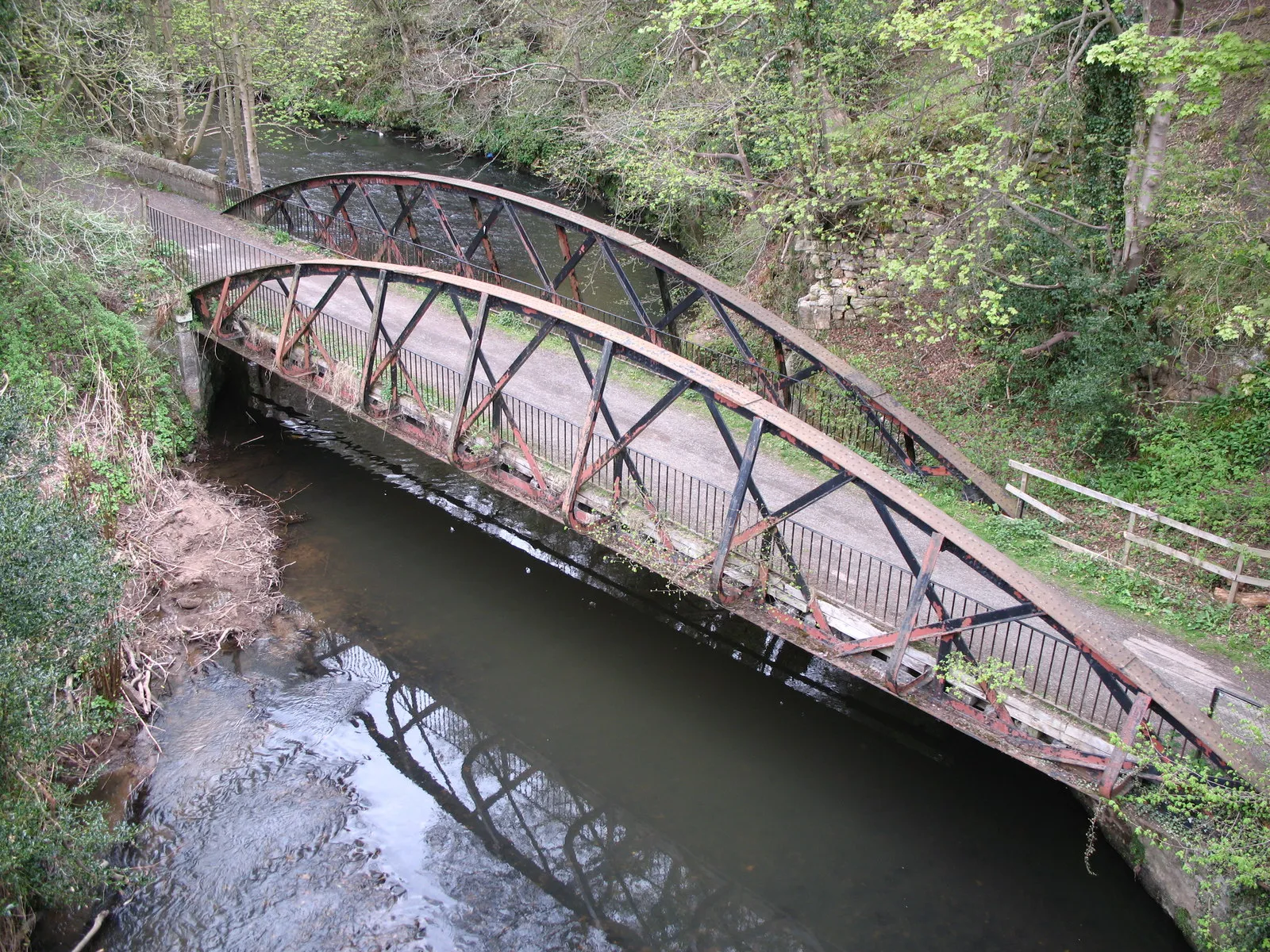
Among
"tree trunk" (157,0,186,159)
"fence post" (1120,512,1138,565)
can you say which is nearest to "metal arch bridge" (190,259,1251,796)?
"fence post" (1120,512,1138,565)

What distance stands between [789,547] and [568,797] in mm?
3833

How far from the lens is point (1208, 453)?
12.2 metres

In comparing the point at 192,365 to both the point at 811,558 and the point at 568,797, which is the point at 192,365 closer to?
the point at 568,797

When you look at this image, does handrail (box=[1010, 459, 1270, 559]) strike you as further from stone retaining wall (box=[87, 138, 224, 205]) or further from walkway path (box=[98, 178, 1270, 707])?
stone retaining wall (box=[87, 138, 224, 205])

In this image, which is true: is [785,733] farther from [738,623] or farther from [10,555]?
[10,555]

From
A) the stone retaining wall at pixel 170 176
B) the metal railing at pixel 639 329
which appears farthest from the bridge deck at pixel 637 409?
the stone retaining wall at pixel 170 176

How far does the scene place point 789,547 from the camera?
Answer: 11031mm

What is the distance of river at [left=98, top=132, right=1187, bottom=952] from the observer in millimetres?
8797

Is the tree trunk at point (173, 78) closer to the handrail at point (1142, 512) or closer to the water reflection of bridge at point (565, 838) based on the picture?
the water reflection of bridge at point (565, 838)

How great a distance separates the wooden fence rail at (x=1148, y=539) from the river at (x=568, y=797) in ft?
10.1

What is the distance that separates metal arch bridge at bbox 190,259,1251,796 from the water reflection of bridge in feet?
8.52

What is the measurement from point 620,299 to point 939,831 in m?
17.1

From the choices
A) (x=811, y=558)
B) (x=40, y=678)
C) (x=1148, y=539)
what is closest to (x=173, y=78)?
(x=40, y=678)

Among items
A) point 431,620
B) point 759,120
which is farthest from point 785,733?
point 759,120
